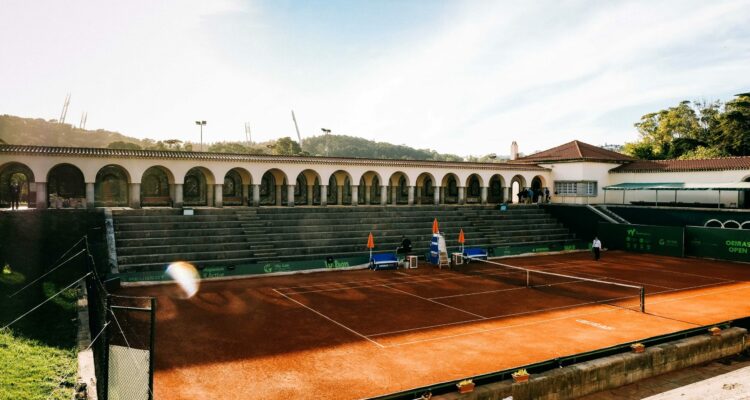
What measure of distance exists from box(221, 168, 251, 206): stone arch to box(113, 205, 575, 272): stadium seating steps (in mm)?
5332

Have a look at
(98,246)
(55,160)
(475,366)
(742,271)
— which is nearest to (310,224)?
(98,246)

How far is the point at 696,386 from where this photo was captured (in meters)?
14.3

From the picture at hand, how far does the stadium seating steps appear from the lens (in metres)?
29.6

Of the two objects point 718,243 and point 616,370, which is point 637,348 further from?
point 718,243

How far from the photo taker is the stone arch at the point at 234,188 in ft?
137

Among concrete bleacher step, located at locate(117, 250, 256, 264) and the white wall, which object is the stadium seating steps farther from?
the white wall

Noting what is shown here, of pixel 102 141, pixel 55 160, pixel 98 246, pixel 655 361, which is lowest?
pixel 655 361

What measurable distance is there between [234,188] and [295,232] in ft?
35.2

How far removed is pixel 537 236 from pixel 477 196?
44.1ft

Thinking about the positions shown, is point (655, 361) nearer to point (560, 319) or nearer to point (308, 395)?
point (560, 319)

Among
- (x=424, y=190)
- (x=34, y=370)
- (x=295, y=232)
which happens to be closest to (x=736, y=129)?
(x=424, y=190)

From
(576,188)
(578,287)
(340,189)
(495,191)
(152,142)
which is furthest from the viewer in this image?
(152,142)

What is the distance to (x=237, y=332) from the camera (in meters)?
17.5

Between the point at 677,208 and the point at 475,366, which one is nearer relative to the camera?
the point at 475,366
